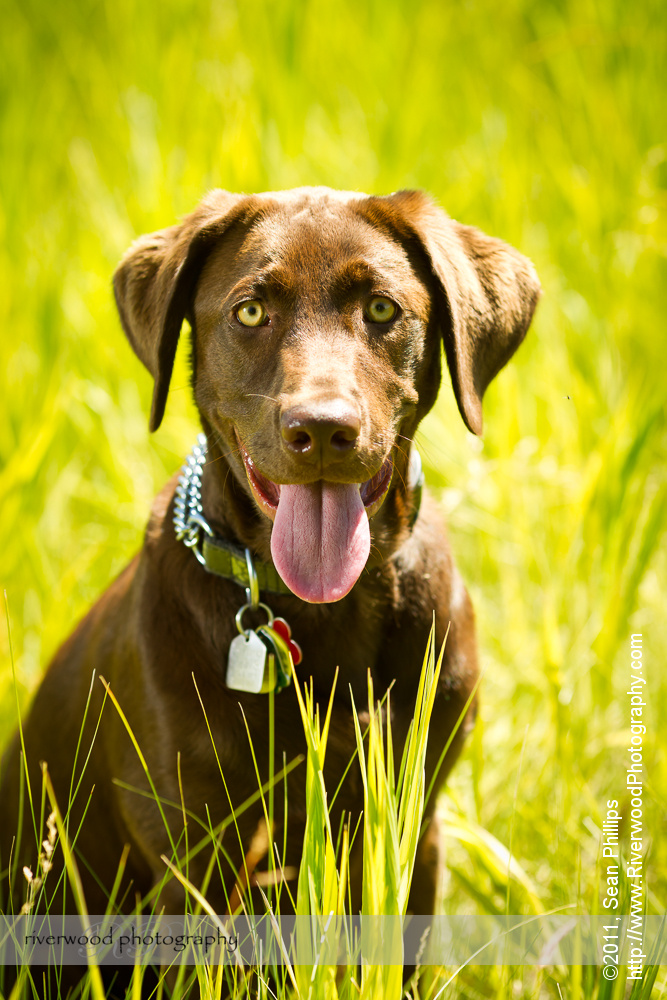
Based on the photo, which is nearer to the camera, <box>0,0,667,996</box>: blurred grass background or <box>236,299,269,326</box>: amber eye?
<box>236,299,269,326</box>: amber eye

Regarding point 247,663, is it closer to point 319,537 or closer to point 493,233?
point 319,537

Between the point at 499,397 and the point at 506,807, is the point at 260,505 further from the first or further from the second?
the point at 499,397

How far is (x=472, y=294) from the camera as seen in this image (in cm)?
204

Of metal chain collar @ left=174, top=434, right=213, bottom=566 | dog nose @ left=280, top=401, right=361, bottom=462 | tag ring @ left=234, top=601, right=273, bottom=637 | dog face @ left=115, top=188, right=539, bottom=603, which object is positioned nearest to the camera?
dog nose @ left=280, top=401, right=361, bottom=462

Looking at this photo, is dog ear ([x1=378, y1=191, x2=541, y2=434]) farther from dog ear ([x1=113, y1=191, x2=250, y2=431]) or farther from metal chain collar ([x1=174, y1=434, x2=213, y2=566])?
metal chain collar ([x1=174, y1=434, x2=213, y2=566])

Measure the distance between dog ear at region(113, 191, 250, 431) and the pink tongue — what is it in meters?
0.49

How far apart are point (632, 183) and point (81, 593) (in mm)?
3178

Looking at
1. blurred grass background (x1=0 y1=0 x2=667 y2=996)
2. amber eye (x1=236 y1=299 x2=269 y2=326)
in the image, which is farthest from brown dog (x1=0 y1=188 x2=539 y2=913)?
blurred grass background (x1=0 y1=0 x2=667 y2=996)

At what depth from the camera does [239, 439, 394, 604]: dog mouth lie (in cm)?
176

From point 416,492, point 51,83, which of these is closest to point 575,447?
point 416,492

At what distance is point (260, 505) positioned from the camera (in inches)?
74.1

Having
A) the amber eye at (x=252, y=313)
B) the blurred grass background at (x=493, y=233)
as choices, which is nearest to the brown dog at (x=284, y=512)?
the amber eye at (x=252, y=313)

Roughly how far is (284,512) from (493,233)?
2.67m

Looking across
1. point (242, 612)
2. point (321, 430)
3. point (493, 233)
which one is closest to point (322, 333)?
point (321, 430)
